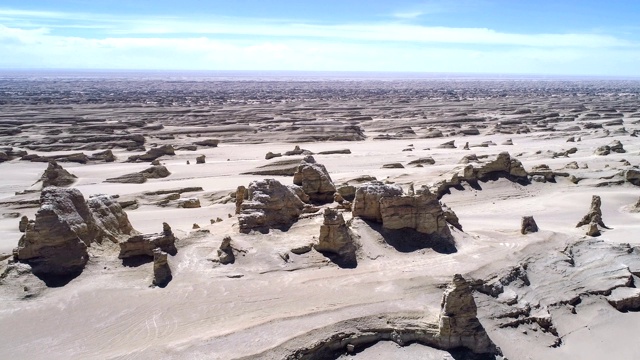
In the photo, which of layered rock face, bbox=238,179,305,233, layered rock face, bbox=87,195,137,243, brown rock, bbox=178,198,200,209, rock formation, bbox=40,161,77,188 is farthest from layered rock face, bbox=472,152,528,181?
rock formation, bbox=40,161,77,188

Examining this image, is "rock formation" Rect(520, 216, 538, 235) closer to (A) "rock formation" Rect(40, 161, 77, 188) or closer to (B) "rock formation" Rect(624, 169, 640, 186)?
(B) "rock formation" Rect(624, 169, 640, 186)

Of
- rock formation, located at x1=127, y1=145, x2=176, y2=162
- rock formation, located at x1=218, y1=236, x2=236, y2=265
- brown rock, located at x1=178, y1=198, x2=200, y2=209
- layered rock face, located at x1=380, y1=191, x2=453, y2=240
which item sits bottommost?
rock formation, located at x1=127, y1=145, x2=176, y2=162

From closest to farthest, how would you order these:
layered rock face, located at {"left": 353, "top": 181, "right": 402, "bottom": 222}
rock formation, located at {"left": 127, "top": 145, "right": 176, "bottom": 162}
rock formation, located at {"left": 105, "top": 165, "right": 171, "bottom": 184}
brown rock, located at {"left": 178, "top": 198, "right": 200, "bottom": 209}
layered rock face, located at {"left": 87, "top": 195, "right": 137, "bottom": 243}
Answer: layered rock face, located at {"left": 87, "top": 195, "right": 137, "bottom": 243} < layered rock face, located at {"left": 353, "top": 181, "right": 402, "bottom": 222} < brown rock, located at {"left": 178, "top": 198, "right": 200, "bottom": 209} < rock formation, located at {"left": 105, "top": 165, "right": 171, "bottom": 184} < rock formation, located at {"left": 127, "top": 145, "right": 176, "bottom": 162}

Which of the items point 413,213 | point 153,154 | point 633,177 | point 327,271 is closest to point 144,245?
point 327,271

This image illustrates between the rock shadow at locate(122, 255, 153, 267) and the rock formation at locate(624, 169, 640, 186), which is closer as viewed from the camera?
the rock shadow at locate(122, 255, 153, 267)

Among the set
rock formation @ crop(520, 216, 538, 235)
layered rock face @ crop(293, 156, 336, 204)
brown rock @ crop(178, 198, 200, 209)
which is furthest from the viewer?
brown rock @ crop(178, 198, 200, 209)

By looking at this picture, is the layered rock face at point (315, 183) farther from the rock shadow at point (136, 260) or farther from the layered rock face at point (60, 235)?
the layered rock face at point (60, 235)

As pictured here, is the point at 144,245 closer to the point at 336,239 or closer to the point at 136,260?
the point at 136,260
